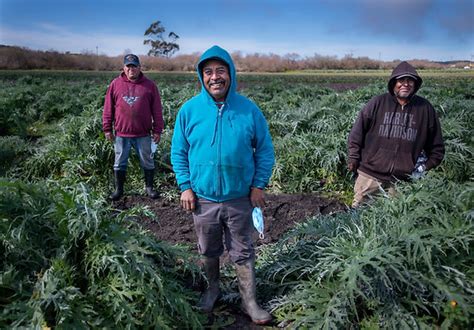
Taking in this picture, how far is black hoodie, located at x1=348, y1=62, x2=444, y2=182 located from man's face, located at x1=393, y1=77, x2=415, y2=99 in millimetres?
45

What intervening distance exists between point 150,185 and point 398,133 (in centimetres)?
365

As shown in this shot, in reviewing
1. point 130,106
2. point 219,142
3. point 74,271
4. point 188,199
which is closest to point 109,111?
point 130,106

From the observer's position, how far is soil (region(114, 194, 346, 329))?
480 centimetres

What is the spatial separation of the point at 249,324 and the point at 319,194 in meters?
3.54

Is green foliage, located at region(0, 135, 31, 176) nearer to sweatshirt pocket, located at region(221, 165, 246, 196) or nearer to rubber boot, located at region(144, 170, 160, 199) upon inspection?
rubber boot, located at region(144, 170, 160, 199)

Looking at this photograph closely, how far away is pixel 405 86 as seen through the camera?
379 centimetres

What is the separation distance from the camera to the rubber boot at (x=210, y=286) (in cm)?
305

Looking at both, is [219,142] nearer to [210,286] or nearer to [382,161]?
[210,286]

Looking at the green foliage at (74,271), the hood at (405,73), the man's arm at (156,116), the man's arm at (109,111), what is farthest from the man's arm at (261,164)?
the man's arm at (109,111)

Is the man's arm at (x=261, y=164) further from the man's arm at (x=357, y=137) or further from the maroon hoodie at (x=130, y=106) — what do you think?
the maroon hoodie at (x=130, y=106)

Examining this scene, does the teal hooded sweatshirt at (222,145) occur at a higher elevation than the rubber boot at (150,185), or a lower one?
higher

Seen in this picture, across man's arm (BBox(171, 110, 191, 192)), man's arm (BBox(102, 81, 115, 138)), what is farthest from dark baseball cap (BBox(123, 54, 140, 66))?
man's arm (BBox(171, 110, 191, 192))

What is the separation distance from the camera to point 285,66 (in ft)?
220

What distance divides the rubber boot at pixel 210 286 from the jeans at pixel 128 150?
3229mm
